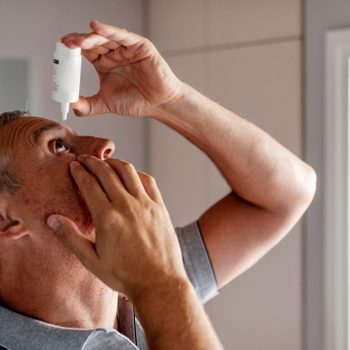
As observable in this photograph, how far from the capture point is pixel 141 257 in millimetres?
1169

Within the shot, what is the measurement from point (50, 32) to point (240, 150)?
164 centimetres

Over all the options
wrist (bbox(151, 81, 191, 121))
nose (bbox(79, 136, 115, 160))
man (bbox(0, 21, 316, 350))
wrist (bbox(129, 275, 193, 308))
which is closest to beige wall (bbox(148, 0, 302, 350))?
man (bbox(0, 21, 316, 350))

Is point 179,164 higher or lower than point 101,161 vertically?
lower

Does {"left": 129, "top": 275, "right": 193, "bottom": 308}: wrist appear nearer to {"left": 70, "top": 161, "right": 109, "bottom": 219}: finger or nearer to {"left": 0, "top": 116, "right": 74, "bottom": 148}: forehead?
{"left": 70, "top": 161, "right": 109, "bottom": 219}: finger

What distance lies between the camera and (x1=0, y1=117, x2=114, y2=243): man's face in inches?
54.7

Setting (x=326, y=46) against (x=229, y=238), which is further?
(x=326, y=46)

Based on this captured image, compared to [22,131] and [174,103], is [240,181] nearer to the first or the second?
[174,103]

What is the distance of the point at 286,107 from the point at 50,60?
945 millimetres

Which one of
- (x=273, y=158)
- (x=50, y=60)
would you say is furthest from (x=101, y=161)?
(x=50, y=60)

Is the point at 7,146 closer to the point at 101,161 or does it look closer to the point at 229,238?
the point at 101,161

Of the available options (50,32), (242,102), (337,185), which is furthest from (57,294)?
(50,32)

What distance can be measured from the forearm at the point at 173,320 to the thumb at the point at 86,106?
47 cm

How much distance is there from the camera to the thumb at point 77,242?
3.95ft

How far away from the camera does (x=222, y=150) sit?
1612 mm
